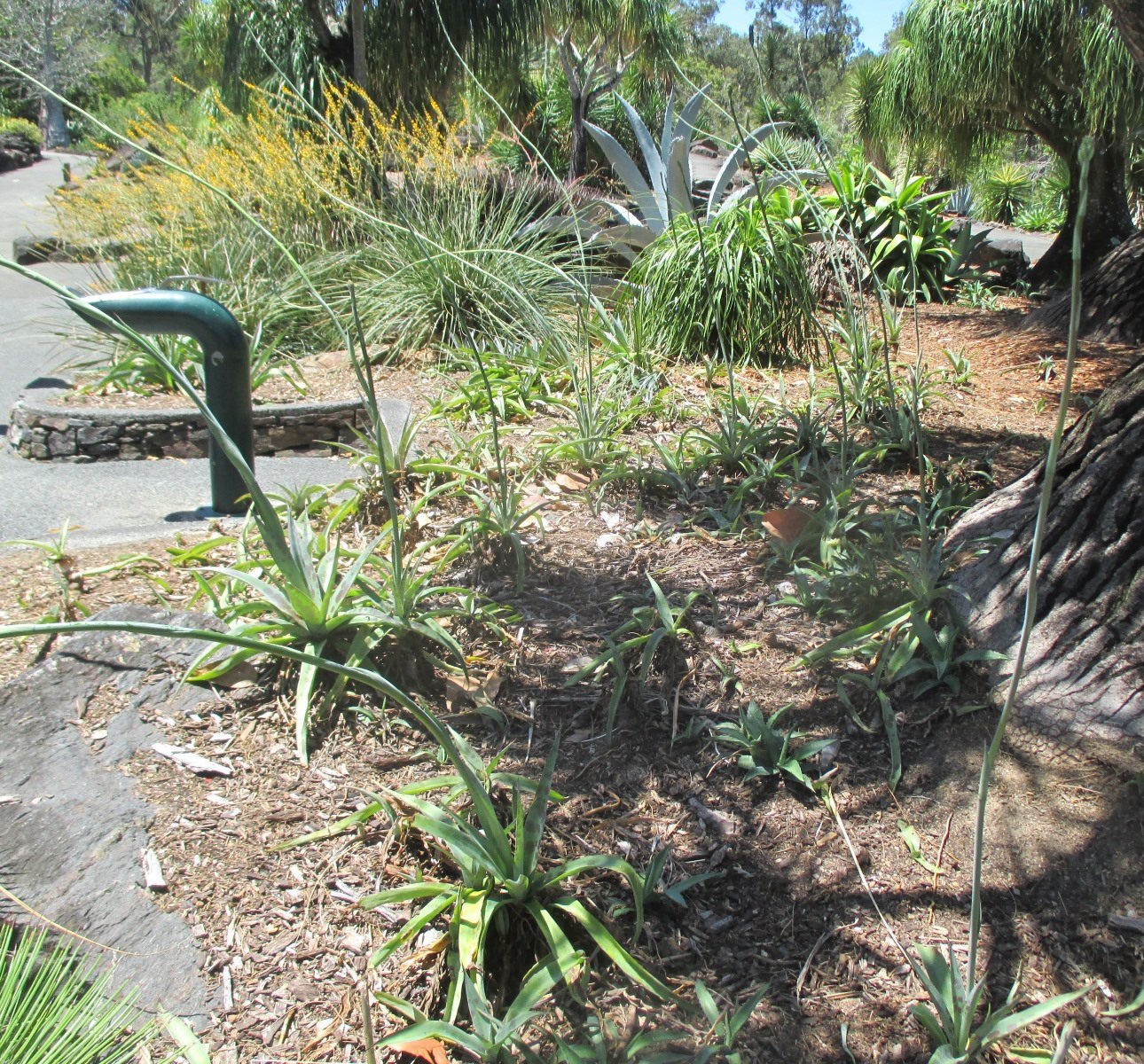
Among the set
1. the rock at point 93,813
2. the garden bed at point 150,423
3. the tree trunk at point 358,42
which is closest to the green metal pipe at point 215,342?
the garden bed at point 150,423

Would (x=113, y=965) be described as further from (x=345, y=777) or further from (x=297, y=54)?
(x=297, y=54)

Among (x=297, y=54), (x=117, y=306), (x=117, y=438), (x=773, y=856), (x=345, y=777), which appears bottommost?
(x=773, y=856)

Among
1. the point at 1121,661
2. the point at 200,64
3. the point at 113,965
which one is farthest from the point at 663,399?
the point at 200,64

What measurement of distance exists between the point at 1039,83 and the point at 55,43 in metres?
52.0

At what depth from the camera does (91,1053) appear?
4.68 ft

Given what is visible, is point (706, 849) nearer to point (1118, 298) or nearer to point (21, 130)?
point (1118, 298)

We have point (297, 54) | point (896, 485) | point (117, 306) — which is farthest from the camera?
point (297, 54)

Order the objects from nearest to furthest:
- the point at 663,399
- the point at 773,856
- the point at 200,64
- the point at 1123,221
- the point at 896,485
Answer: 1. the point at 773,856
2. the point at 896,485
3. the point at 663,399
4. the point at 1123,221
5. the point at 200,64

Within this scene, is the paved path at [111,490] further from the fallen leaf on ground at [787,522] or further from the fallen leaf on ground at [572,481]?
the fallen leaf on ground at [787,522]

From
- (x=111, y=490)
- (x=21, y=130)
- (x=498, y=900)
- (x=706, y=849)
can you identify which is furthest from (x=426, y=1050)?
(x=21, y=130)

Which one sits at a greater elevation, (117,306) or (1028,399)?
(117,306)

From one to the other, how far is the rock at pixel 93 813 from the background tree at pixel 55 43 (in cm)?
4326

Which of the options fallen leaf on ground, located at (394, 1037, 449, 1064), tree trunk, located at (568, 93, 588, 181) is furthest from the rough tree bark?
tree trunk, located at (568, 93, 588, 181)

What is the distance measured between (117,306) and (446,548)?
144 cm
